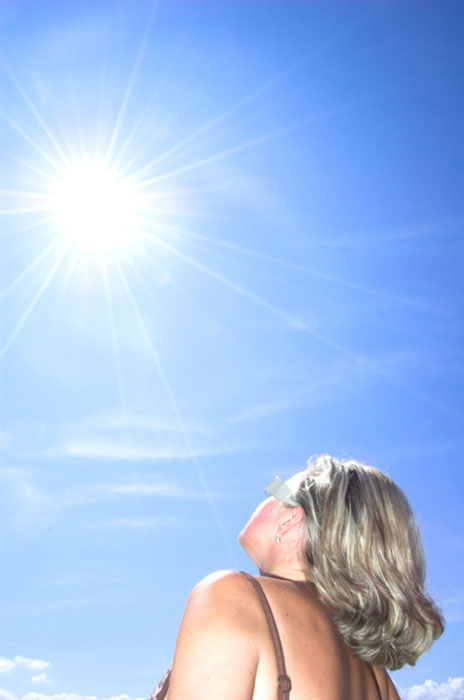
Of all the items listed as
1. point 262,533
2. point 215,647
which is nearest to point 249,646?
point 215,647

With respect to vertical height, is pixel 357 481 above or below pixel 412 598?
above

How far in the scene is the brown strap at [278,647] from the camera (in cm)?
349

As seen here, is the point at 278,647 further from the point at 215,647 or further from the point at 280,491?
the point at 280,491

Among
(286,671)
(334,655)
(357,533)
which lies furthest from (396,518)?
(286,671)

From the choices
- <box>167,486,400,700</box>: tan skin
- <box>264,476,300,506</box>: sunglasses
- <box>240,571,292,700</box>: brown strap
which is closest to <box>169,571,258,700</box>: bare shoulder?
<box>167,486,400,700</box>: tan skin

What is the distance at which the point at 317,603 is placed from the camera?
4.05 m

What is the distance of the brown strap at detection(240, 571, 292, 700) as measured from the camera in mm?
Result: 3486

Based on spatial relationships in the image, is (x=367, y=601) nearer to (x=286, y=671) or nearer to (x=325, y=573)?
(x=325, y=573)

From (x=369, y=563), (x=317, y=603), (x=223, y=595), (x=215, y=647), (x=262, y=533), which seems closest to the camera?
(x=215, y=647)

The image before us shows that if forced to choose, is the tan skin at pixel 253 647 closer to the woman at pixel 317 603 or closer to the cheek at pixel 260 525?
the woman at pixel 317 603

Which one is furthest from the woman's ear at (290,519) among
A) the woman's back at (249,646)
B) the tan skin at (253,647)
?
the woman's back at (249,646)

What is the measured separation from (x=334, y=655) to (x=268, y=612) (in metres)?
0.58

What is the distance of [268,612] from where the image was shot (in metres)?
3.65

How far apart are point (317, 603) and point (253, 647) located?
2.20 ft
